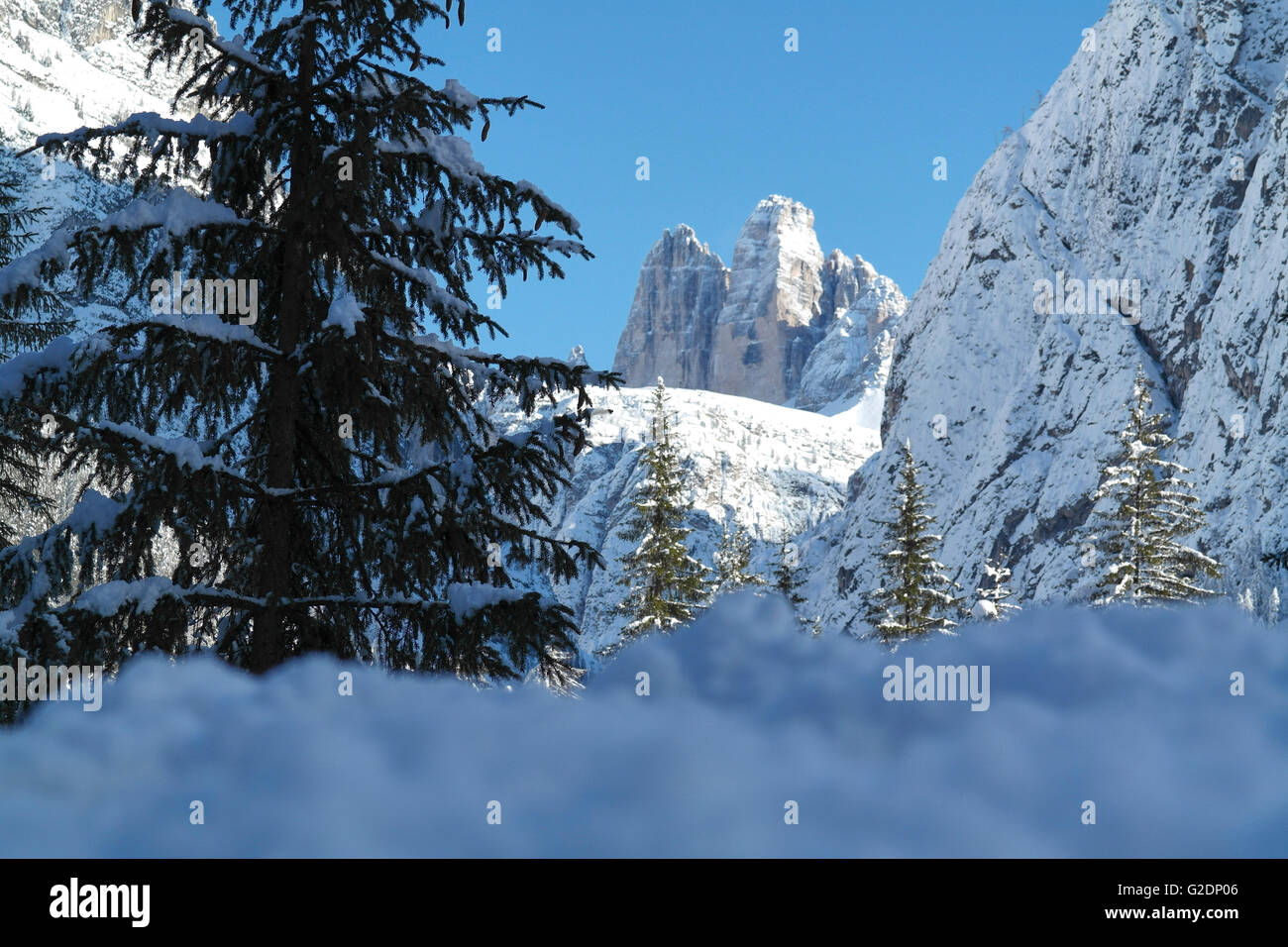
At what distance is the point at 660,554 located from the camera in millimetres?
28344

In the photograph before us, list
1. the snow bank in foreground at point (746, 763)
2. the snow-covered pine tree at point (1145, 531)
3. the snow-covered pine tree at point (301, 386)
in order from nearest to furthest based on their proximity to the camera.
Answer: the snow bank in foreground at point (746, 763) < the snow-covered pine tree at point (301, 386) < the snow-covered pine tree at point (1145, 531)

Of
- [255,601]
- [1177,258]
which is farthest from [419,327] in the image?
[1177,258]

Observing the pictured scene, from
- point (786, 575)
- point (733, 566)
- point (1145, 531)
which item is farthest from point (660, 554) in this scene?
point (1145, 531)

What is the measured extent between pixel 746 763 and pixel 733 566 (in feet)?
109

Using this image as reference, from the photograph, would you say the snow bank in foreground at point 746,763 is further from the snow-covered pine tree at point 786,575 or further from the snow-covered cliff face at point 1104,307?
the snow-covered cliff face at point 1104,307

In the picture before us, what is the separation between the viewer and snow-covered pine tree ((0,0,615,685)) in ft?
20.2

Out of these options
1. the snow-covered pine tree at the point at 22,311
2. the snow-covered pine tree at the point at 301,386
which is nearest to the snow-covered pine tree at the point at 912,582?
the snow-covered pine tree at the point at 22,311

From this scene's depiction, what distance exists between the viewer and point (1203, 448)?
88.0 metres

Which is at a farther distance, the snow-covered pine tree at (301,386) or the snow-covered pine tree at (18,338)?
the snow-covered pine tree at (18,338)

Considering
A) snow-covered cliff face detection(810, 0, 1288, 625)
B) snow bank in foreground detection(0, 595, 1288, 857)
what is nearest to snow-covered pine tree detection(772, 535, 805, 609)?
snow bank in foreground detection(0, 595, 1288, 857)

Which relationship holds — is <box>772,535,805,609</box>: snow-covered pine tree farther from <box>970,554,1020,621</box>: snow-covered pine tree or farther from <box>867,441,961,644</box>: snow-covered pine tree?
<box>970,554,1020,621</box>: snow-covered pine tree

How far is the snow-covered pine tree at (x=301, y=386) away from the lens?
6168 mm

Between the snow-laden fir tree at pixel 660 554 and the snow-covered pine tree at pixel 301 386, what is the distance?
19988 mm

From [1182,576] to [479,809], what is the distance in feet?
112
